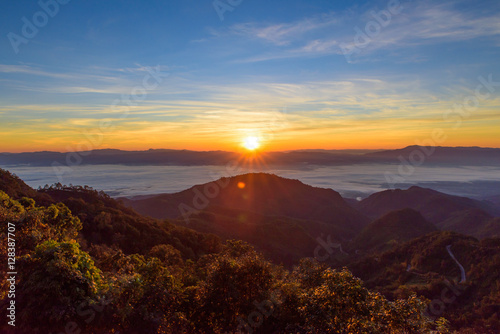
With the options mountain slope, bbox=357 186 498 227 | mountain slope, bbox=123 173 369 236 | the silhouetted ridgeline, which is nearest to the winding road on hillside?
the silhouetted ridgeline

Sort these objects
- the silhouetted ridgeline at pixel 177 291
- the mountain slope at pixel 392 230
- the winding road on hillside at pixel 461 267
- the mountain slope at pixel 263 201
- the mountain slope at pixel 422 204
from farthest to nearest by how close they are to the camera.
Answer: the mountain slope at pixel 422 204 → the mountain slope at pixel 263 201 → the mountain slope at pixel 392 230 → the winding road on hillside at pixel 461 267 → the silhouetted ridgeline at pixel 177 291

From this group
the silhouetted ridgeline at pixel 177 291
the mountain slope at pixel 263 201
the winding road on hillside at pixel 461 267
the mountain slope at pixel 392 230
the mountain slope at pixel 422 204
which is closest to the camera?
the silhouetted ridgeline at pixel 177 291

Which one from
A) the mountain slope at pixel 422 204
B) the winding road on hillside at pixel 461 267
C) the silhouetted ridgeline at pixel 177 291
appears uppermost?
the silhouetted ridgeline at pixel 177 291

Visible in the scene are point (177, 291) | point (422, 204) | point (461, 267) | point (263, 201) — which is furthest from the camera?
point (422, 204)

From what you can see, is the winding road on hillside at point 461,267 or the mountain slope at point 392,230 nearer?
the winding road on hillside at point 461,267

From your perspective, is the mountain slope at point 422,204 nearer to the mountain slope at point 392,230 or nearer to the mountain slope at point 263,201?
the mountain slope at point 263,201

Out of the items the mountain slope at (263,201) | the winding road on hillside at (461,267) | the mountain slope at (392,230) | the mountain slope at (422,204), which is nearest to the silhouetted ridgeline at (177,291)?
the winding road on hillside at (461,267)

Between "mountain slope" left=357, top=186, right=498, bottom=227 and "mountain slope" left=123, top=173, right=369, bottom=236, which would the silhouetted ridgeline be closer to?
"mountain slope" left=123, top=173, right=369, bottom=236

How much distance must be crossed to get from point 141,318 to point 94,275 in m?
1.84

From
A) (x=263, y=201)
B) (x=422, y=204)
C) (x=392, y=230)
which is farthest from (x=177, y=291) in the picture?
(x=422, y=204)

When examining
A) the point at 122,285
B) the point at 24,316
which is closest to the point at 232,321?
the point at 122,285

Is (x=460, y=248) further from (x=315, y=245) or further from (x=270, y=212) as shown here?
(x=270, y=212)

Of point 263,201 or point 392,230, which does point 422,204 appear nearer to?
point 392,230

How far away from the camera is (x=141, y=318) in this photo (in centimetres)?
705
